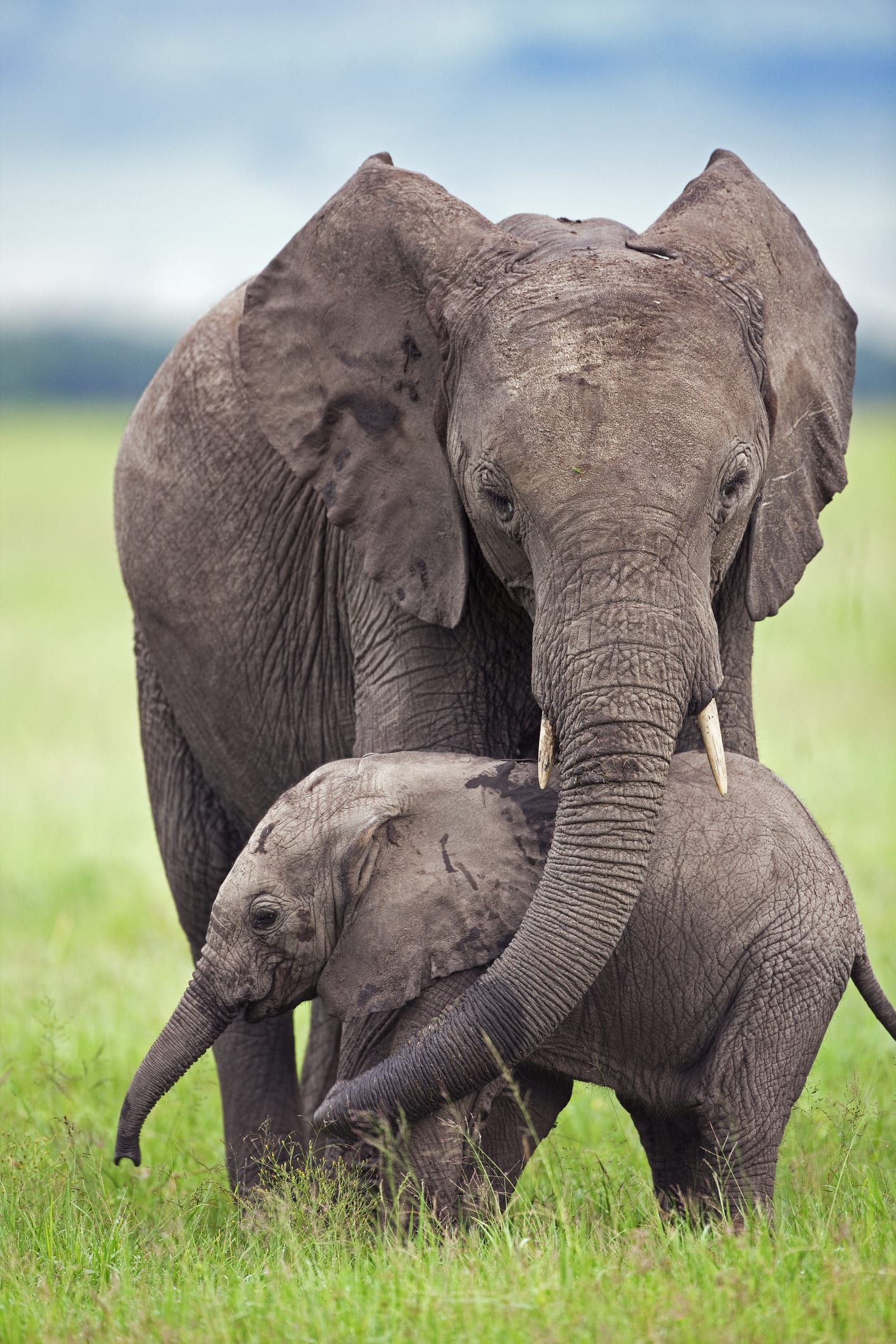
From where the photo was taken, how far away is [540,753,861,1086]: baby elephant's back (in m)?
4.50

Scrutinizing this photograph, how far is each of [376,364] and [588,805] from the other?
1522 millimetres

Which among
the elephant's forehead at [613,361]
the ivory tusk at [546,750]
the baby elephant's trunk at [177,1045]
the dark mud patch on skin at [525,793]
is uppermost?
the elephant's forehead at [613,361]

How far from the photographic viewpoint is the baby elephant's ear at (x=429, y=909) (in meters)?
4.53

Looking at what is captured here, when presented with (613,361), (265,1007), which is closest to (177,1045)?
(265,1007)

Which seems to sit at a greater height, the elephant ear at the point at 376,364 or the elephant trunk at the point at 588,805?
the elephant ear at the point at 376,364

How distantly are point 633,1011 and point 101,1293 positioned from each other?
1.43m

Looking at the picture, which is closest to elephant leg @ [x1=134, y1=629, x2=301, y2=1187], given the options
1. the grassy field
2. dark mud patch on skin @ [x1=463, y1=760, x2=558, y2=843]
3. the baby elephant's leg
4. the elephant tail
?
the grassy field

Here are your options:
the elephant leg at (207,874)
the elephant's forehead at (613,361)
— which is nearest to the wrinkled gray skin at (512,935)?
the elephant's forehead at (613,361)

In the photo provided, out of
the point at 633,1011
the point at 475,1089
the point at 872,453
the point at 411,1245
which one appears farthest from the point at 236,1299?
the point at 872,453

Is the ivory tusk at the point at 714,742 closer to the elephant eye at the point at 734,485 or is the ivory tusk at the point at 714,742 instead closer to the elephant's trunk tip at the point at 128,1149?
the elephant eye at the point at 734,485

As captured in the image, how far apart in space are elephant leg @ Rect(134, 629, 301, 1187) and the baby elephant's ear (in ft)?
6.62

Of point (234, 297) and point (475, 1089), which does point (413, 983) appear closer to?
point (475, 1089)

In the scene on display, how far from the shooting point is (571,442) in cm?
438

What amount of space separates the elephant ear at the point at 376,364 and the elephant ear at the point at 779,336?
583 millimetres
